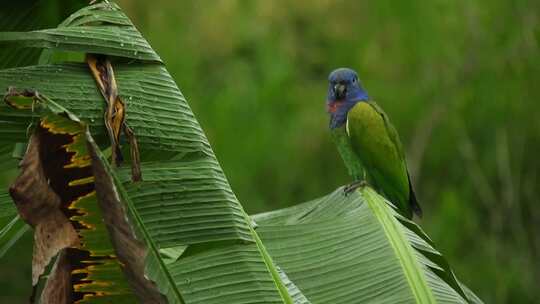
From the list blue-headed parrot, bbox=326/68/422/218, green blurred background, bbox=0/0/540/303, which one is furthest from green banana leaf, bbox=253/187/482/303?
green blurred background, bbox=0/0/540/303

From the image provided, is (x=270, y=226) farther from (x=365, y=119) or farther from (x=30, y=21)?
(x=365, y=119)

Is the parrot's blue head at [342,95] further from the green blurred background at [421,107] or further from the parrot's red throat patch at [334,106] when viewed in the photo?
the green blurred background at [421,107]

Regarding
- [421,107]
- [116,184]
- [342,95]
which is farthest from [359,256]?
[421,107]

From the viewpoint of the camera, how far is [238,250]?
2.08 m

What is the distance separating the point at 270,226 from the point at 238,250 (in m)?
0.53

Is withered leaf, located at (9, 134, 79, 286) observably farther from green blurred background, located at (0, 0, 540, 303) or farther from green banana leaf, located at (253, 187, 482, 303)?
green blurred background, located at (0, 0, 540, 303)

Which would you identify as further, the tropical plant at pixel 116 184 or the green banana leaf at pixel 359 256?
the green banana leaf at pixel 359 256

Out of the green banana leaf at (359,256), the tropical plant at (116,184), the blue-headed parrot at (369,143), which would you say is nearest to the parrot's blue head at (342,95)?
the blue-headed parrot at (369,143)

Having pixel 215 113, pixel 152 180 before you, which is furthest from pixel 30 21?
pixel 215 113

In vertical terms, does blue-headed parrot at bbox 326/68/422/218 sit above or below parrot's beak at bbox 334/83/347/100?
below

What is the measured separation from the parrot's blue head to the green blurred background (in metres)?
4.71

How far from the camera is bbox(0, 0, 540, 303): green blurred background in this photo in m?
9.51

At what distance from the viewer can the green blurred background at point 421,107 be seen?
31.2ft

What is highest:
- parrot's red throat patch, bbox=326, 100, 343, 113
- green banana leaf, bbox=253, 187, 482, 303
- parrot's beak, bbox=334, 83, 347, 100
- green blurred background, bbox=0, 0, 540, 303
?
parrot's beak, bbox=334, 83, 347, 100
